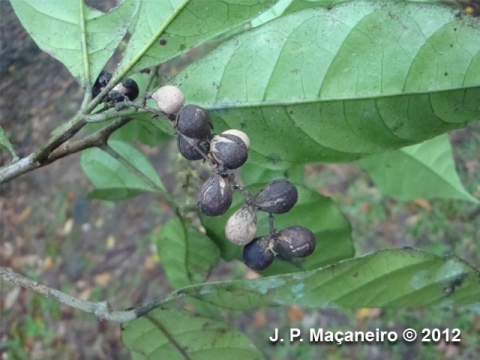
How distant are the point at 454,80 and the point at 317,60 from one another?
24cm

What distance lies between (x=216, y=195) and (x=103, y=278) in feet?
9.89

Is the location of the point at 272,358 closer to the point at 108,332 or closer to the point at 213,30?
the point at 108,332

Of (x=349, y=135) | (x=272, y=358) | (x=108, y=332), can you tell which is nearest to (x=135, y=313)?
(x=349, y=135)

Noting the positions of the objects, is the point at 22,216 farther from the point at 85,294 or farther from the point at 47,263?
the point at 85,294

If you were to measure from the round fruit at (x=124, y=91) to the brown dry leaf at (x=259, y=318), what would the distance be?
7.91 ft

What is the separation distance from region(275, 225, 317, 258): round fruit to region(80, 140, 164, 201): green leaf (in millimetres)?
504

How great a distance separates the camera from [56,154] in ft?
3.10

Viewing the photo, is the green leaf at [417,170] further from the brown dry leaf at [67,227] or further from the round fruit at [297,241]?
the brown dry leaf at [67,227]

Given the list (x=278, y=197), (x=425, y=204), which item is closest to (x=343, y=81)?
(x=278, y=197)

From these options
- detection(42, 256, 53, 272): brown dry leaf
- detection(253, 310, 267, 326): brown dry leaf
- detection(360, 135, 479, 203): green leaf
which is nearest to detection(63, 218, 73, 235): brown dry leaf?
detection(42, 256, 53, 272): brown dry leaf

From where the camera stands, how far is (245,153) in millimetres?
812

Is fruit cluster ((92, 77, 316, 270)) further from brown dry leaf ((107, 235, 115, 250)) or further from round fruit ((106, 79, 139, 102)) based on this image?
brown dry leaf ((107, 235, 115, 250))

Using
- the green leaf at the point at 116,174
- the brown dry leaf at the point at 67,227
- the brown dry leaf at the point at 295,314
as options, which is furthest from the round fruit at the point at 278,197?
the brown dry leaf at the point at 67,227

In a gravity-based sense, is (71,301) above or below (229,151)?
below
